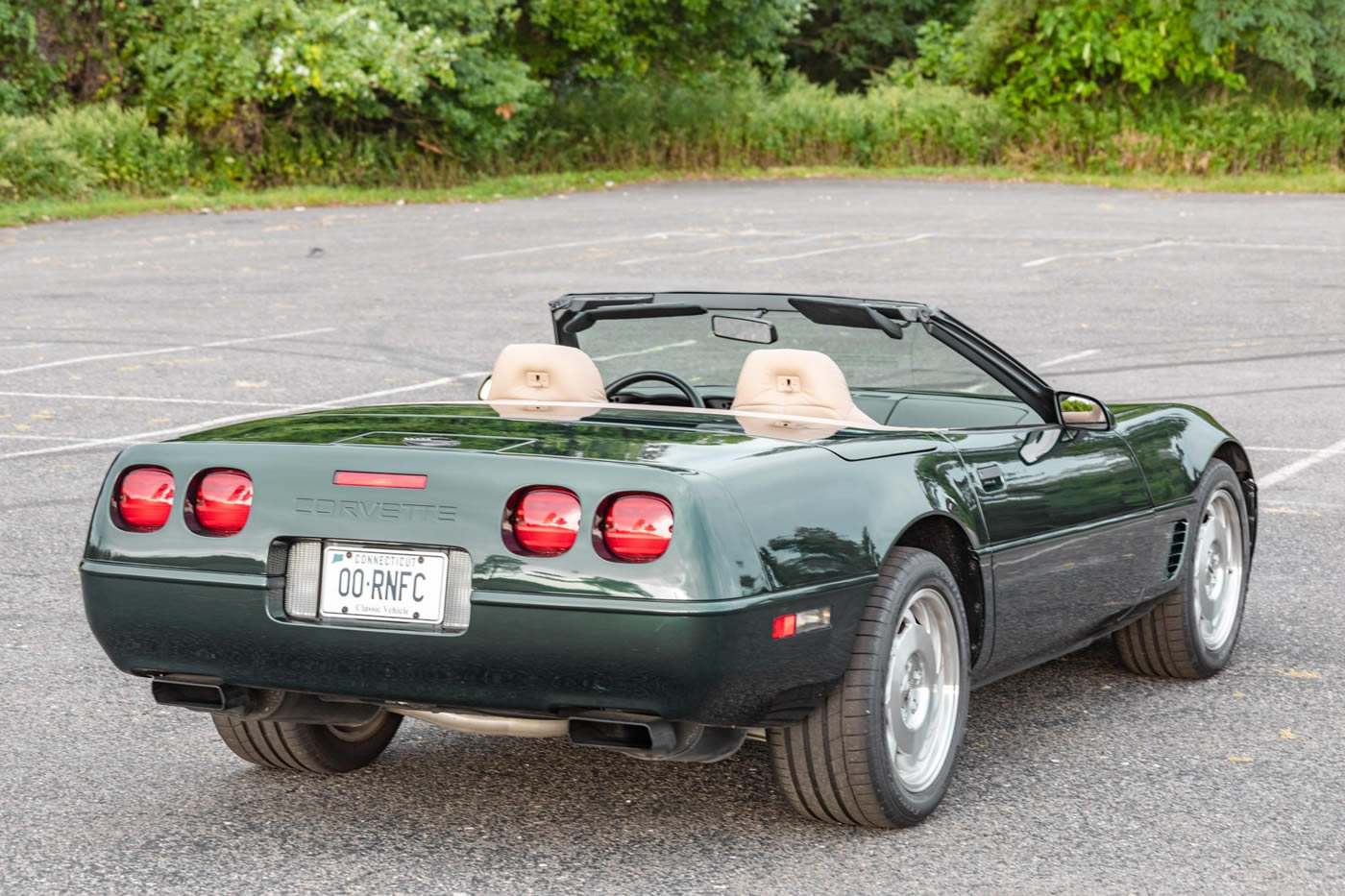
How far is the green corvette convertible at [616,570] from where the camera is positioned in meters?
4.04

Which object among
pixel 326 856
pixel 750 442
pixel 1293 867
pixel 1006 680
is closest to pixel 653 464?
pixel 750 442

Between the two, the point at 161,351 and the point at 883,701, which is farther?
the point at 161,351

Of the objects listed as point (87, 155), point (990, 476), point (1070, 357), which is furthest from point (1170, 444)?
point (87, 155)

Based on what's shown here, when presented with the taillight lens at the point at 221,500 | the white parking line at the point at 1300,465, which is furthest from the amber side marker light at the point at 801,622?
the white parking line at the point at 1300,465

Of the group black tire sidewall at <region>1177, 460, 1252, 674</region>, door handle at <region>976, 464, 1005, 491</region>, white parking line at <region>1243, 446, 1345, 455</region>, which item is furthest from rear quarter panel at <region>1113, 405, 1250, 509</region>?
white parking line at <region>1243, 446, 1345, 455</region>

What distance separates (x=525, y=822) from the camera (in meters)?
4.64

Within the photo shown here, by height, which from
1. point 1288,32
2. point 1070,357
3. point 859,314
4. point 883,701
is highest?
point 859,314

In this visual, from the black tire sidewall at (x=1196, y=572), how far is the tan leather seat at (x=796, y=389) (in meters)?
1.45

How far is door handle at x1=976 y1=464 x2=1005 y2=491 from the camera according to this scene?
16.1 feet

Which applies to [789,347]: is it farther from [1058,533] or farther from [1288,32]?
[1288,32]

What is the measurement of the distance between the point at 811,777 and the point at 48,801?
191 centimetres

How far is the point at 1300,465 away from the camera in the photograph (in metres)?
10.3

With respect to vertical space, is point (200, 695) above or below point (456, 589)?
below

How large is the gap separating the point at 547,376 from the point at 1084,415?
1531 mm
